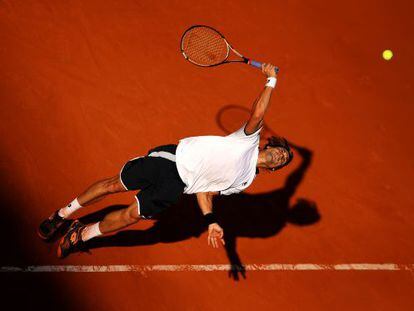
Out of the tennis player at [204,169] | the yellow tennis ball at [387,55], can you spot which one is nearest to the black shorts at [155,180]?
the tennis player at [204,169]

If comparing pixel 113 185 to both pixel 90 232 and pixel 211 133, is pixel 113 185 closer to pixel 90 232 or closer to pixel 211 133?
pixel 90 232

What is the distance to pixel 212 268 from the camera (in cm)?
529

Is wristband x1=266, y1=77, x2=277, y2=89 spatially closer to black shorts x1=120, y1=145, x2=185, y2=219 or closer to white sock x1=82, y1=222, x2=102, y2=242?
black shorts x1=120, y1=145, x2=185, y2=219

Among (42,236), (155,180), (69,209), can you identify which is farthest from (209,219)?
(42,236)

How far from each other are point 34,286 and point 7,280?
0.92ft

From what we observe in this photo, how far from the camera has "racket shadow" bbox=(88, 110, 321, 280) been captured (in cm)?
536

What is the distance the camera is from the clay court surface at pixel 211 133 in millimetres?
5109

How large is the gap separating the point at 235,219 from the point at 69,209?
6.80ft

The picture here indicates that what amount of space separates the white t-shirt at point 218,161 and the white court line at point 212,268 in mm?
1233

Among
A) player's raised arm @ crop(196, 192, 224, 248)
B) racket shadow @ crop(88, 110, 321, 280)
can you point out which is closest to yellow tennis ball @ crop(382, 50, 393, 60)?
racket shadow @ crop(88, 110, 321, 280)

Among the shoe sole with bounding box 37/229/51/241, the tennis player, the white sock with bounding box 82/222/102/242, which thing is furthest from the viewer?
the shoe sole with bounding box 37/229/51/241

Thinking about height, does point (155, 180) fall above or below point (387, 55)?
below

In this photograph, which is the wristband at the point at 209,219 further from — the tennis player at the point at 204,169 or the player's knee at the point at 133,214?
the player's knee at the point at 133,214

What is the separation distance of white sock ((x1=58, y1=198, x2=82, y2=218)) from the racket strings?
2.22 metres
